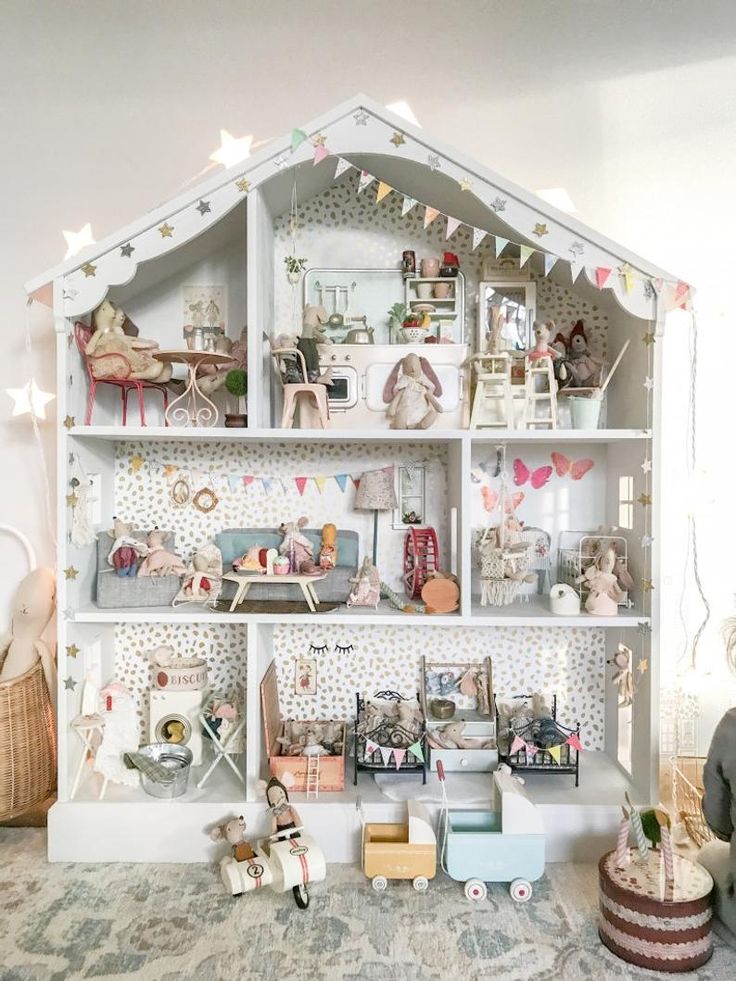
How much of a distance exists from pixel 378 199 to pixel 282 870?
5.91ft

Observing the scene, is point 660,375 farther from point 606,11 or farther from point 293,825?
point 293,825

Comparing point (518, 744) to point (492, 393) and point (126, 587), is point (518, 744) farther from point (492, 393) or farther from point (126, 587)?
point (126, 587)

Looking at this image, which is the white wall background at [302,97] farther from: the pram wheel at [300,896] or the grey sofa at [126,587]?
the pram wheel at [300,896]

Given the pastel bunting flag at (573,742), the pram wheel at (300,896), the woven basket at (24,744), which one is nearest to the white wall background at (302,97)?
the woven basket at (24,744)

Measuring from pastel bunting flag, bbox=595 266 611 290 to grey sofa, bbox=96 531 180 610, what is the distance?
1512 mm

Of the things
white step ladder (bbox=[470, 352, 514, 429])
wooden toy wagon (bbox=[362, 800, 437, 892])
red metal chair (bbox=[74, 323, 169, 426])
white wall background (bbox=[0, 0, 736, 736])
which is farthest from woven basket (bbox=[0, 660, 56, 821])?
white step ladder (bbox=[470, 352, 514, 429])

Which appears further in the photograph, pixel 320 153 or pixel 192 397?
pixel 192 397

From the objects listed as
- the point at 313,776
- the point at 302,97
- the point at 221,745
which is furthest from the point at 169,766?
→ the point at 302,97

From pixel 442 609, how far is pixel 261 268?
3.72 ft

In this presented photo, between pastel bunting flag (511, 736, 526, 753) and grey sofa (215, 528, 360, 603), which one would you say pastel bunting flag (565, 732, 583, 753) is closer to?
pastel bunting flag (511, 736, 526, 753)

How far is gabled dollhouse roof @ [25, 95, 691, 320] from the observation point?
2.12 m

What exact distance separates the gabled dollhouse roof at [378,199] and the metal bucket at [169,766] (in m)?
1.33

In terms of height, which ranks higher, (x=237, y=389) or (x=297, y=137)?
(x=297, y=137)

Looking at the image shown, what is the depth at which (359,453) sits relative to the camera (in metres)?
2.59
